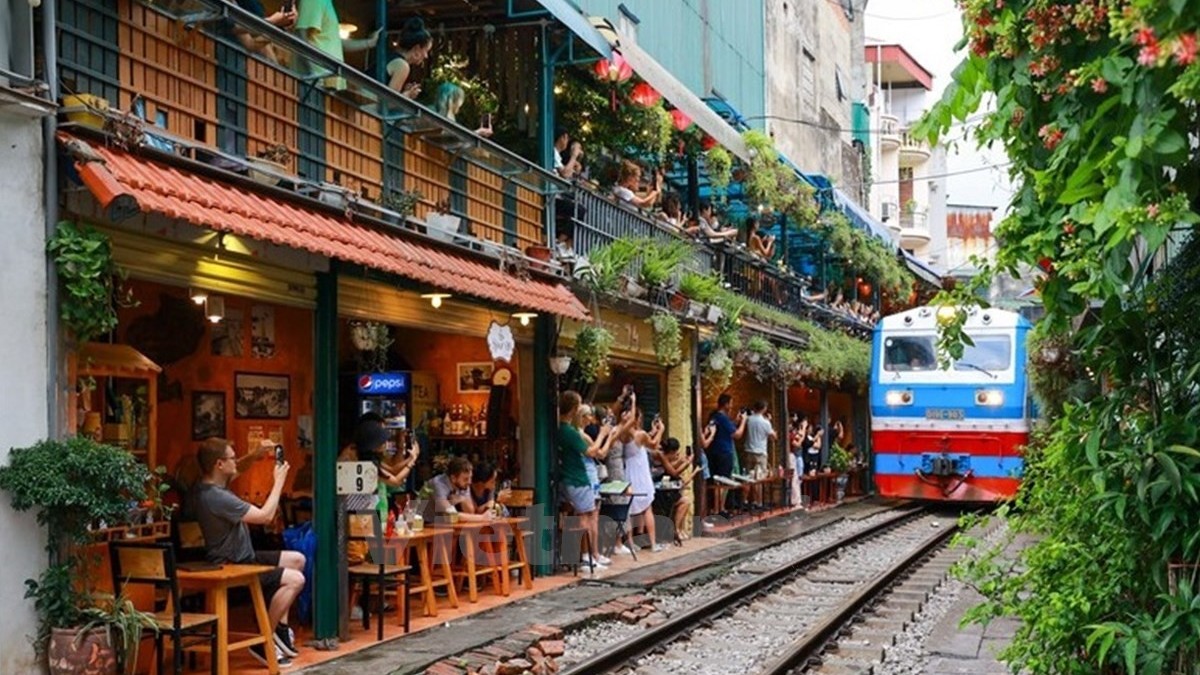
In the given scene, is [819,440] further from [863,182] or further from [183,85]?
[183,85]

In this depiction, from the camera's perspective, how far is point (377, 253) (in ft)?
30.9

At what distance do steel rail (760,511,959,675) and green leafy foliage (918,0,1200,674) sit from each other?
3.21 meters

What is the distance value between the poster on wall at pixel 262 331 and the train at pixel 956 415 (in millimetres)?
12356

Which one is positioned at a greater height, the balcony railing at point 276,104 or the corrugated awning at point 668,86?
the corrugated awning at point 668,86

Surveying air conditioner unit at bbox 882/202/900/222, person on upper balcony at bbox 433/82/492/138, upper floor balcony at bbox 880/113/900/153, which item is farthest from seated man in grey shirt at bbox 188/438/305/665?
air conditioner unit at bbox 882/202/900/222

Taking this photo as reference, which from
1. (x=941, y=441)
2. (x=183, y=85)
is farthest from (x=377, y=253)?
(x=941, y=441)

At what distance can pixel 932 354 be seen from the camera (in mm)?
22656

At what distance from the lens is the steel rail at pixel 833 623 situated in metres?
9.52

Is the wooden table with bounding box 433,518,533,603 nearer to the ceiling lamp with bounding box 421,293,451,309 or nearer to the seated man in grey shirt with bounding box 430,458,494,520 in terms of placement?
the seated man in grey shirt with bounding box 430,458,494,520

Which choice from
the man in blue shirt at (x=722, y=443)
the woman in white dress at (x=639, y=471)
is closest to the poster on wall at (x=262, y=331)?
the woman in white dress at (x=639, y=471)

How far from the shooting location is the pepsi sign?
12461mm

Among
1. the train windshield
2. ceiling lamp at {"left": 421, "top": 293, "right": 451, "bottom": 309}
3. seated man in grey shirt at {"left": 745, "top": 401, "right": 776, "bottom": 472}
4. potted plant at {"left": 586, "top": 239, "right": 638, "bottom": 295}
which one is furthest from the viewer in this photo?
seated man in grey shirt at {"left": 745, "top": 401, "right": 776, "bottom": 472}

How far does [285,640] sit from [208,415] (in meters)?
2.59

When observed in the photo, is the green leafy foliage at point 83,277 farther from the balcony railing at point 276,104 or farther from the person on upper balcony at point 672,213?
the person on upper balcony at point 672,213
